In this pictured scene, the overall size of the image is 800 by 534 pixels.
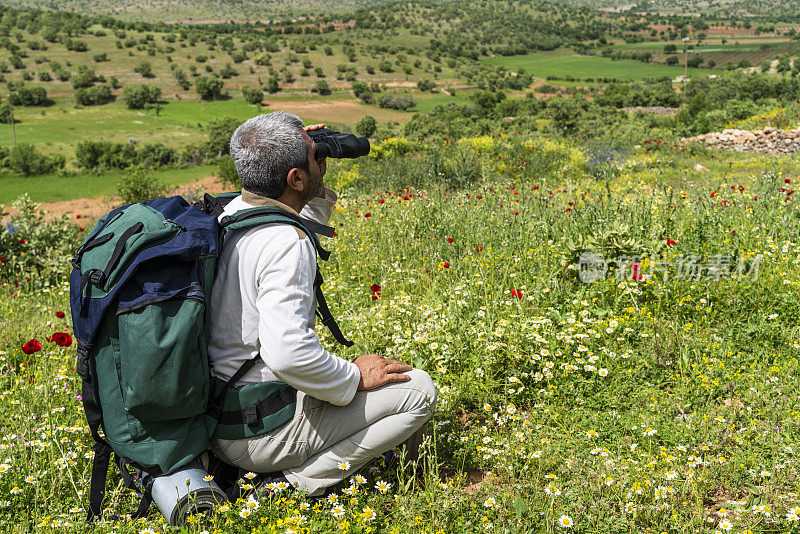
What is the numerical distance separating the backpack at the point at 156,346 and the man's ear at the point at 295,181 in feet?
0.48

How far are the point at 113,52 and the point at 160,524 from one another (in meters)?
146

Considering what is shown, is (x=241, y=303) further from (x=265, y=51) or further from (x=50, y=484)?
(x=265, y=51)

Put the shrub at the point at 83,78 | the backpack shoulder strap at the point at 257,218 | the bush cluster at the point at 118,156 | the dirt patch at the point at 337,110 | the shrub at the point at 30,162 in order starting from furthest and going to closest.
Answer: the shrub at the point at 83,78 < the dirt patch at the point at 337,110 < the bush cluster at the point at 118,156 < the shrub at the point at 30,162 < the backpack shoulder strap at the point at 257,218

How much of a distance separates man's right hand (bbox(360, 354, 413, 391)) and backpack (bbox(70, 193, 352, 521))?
354 millimetres

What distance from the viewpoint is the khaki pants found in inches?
105

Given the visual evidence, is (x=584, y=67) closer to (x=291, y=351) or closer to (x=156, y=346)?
(x=291, y=351)

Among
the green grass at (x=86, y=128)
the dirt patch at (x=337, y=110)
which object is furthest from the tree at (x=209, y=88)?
the dirt patch at (x=337, y=110)

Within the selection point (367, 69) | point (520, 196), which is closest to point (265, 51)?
point (367, 69)

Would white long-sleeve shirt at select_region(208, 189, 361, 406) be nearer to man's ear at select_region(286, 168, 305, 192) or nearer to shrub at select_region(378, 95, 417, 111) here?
man's ear at select_region(286, 168, 305, 192)

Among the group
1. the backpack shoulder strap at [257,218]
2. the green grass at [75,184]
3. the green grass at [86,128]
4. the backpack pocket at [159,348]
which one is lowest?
the green grass at [75,184]

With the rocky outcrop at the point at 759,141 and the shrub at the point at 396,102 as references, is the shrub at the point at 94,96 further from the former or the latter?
the rocky outcrop at the point at 759,141

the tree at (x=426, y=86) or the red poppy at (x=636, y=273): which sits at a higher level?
the red poppy at (x=636, y=273)

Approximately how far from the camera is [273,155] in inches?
98.0

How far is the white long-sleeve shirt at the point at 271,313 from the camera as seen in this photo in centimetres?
234
